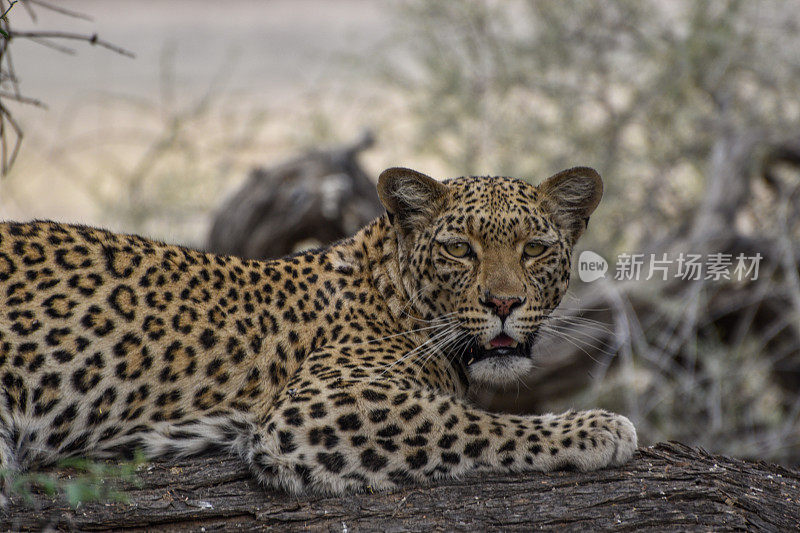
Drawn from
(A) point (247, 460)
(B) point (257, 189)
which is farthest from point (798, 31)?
(A) point (247, 460)

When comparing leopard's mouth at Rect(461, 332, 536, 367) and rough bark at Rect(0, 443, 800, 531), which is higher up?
leopard's mouth at Rect(461, 332, 536, 367)

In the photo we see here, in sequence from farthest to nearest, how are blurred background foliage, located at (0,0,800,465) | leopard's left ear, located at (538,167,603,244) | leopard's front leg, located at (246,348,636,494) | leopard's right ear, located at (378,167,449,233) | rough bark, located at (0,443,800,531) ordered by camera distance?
blurred background foliage, located at (0,0,800,465) < leopard's left ear, located at (538,167,603,244) < leopard's right ear, located at (378,167,449,233) < leopard's front leg, located at (246,348,636,494) < rough bark, located at (0,443,800,531)

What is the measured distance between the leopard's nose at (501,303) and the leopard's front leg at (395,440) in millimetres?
620

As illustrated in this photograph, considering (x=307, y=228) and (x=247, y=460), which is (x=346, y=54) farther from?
(x=247, y=460)

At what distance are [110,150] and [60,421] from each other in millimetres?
11514

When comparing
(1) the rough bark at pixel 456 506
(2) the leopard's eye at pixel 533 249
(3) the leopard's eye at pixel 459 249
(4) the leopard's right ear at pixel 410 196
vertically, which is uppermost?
(4) the leopard's right ear at pixel 410 196

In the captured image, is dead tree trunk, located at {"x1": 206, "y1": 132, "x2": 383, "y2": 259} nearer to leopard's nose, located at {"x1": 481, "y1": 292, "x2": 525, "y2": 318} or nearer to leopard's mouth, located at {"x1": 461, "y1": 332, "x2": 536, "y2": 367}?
leopard's mouth, located at {"x1": 461, "y1": 332, "x2": 536, "y2": 367}

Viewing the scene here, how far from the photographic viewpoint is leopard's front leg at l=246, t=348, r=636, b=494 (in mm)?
4926

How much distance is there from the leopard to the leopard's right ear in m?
0.01

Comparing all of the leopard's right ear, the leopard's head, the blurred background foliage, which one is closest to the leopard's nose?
the leopard's head

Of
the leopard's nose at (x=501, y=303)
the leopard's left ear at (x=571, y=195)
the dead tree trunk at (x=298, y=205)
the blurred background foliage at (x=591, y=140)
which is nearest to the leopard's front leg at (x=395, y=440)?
the leopard's nose at (x=501, y=303)

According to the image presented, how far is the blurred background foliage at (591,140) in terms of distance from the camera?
11.2 m

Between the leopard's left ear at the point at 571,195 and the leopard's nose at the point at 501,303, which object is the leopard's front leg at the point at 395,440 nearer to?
the leopard's nose at the point at 501,303

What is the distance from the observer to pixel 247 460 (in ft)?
16.6
